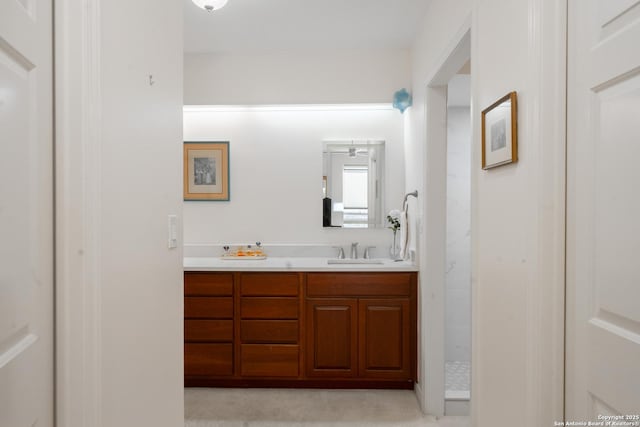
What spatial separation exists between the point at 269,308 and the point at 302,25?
6.97 feet

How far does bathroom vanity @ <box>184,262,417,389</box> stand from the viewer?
2.71 m

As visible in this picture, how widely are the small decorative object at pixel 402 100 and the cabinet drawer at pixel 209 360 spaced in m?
2.32

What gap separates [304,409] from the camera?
8.18 ft

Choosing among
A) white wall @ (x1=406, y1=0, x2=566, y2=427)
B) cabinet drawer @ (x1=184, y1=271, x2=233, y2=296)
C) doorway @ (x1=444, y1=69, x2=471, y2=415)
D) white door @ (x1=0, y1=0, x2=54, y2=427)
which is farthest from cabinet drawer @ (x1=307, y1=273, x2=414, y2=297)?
white door @ (x1=0, y1=0, x2=54, y2=427)

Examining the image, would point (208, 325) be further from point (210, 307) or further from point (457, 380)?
point (457, 380)

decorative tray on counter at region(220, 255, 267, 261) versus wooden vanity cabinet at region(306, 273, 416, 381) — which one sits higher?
decorative tray on counter at region(220, 255, 267, 261)

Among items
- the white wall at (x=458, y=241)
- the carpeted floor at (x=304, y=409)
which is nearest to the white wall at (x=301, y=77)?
the white wall at (x=458, y=241)

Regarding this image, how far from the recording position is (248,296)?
2.75m

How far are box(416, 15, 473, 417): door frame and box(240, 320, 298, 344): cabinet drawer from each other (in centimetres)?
95

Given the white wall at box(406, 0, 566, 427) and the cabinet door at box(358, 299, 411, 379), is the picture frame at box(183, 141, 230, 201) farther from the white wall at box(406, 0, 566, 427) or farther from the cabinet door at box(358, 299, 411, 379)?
the white wall at box(406, 0, 566, 427)

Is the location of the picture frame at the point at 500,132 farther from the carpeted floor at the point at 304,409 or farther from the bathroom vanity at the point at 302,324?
the carpeted floor at the point at 304,409

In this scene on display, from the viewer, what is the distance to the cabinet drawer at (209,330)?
8.98 ft

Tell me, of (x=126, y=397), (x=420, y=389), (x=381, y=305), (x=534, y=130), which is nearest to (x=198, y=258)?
(x=381, y=305)

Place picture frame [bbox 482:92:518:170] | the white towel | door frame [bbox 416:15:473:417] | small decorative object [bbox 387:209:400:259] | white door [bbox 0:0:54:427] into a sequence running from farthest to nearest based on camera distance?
small decorative object [bbox 387:209:400:259], the white towel, door frame [bbox 416:15:473:417], picture frame [bbox 482:92:518:170], white door [bbox 0:0:54:427]
